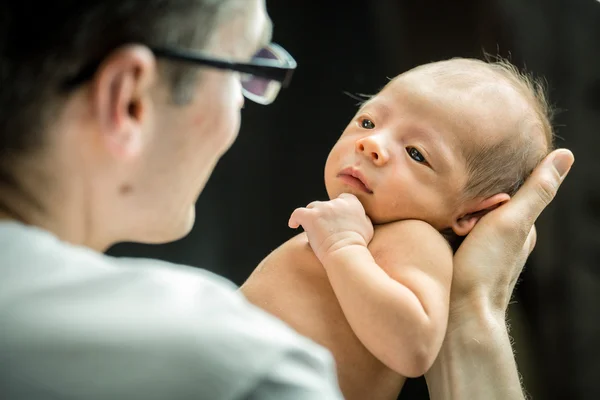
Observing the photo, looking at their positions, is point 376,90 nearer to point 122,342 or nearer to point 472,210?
point 472,210

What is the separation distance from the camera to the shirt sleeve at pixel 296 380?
1.96 ft

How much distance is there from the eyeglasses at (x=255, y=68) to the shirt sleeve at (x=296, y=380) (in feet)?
0.97

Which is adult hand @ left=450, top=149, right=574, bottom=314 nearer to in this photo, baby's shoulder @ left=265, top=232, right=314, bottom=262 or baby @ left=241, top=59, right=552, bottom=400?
baby @ left=241, top=59, right=552, bottom=400

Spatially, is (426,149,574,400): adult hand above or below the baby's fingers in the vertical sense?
below

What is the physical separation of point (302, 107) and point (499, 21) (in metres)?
0.46

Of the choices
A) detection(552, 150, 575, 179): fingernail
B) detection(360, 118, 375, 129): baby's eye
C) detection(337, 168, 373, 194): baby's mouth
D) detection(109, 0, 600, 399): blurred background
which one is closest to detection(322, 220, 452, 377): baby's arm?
detection(337, 168, 373, 194): baby's mouth

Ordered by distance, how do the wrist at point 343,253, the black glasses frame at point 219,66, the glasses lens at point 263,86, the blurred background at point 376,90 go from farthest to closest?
1. the blurred background at point 376,90
2. the wrist at point 343,253
3. the glasses lens at point 263,86
4. the black glasses frame at point 219,66

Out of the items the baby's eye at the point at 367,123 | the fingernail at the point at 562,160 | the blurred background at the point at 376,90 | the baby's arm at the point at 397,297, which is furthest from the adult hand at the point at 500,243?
the blurred background at the point at 376,90

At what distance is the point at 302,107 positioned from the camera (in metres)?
1.71

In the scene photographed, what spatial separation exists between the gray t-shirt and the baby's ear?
2.03ft

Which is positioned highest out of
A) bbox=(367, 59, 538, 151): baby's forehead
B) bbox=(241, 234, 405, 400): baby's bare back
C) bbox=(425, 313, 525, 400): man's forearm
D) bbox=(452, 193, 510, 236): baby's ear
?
bbox=(367, 59, 538, 151): baby's forehead

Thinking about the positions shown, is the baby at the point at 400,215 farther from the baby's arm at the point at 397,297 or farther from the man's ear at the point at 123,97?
the man's ear at the point at 123,97

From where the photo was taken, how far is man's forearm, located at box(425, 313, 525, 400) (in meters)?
1.16

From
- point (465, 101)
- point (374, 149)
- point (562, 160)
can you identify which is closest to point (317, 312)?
point (374, 149)
